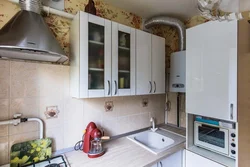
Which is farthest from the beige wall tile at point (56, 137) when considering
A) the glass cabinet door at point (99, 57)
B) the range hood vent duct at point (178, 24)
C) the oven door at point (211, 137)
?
the range hood vent duct at point (178, 24)

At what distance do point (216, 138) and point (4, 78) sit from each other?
183cm

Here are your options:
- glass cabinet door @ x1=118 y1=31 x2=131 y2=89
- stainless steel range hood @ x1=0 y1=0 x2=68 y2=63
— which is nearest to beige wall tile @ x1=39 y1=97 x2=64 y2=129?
stainless steel range hood @ x1=0 y1=0 x2=68 y2=63

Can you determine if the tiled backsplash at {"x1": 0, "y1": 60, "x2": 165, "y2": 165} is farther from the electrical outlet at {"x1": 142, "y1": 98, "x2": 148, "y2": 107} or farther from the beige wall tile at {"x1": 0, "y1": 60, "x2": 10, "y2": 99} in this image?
the electrical outlet at {"x1": 142, "y1": 98, "x2": 148, "y2": 107}

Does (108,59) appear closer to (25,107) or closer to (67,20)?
(67,20)

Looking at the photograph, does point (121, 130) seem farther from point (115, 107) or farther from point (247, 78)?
point (247, 78)

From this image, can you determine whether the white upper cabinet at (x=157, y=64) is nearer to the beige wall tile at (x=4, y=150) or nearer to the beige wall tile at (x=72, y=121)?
the beige wall tile at (x=72, y=121)

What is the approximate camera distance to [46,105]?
1.21 metres

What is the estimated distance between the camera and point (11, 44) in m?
0.76

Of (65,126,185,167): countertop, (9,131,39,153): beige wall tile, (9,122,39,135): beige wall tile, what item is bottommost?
(65,126,185,167): countertop

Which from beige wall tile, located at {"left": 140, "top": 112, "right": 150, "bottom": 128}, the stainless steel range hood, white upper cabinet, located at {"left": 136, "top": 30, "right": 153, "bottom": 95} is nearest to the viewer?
the stainless steel range hood

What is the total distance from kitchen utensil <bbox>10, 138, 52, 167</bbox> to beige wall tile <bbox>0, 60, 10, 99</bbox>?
0.39 metres

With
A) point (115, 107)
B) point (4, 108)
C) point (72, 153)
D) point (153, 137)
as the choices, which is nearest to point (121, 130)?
point (115, 107)

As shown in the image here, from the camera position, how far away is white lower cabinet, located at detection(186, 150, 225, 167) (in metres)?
1.23

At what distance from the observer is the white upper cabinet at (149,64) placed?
1.49 metres
